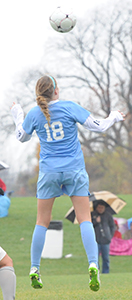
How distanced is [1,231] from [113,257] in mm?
4622

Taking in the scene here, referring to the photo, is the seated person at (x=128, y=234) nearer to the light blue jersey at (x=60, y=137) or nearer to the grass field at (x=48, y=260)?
the grass field at (x=48, y=260)

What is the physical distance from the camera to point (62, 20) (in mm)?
6527

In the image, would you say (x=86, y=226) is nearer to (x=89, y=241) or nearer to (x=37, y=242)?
(x=89, y=241)

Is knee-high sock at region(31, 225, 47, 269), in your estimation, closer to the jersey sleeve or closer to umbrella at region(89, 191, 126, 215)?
the jersey sleeve

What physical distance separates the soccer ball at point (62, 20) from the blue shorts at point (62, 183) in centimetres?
279

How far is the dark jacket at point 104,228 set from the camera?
10086mm

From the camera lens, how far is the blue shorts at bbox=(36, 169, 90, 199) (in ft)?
14.4

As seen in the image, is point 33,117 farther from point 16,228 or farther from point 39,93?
point 16,228

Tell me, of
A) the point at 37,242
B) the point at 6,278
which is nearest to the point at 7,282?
the point at 6,278

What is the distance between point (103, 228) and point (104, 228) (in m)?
0.02

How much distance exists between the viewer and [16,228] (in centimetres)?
1784

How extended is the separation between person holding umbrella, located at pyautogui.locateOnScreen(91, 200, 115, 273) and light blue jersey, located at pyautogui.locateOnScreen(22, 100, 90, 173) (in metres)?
5.92

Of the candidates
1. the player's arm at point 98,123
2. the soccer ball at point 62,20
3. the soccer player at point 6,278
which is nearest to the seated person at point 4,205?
the soccer ball at point 62,20

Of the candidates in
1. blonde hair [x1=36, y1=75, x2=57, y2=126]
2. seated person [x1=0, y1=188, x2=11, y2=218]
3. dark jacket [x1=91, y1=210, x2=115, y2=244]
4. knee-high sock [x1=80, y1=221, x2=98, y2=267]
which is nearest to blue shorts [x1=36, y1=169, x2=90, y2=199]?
knee-high sock [x1=80, y1=221, x2=98, y2=267]
